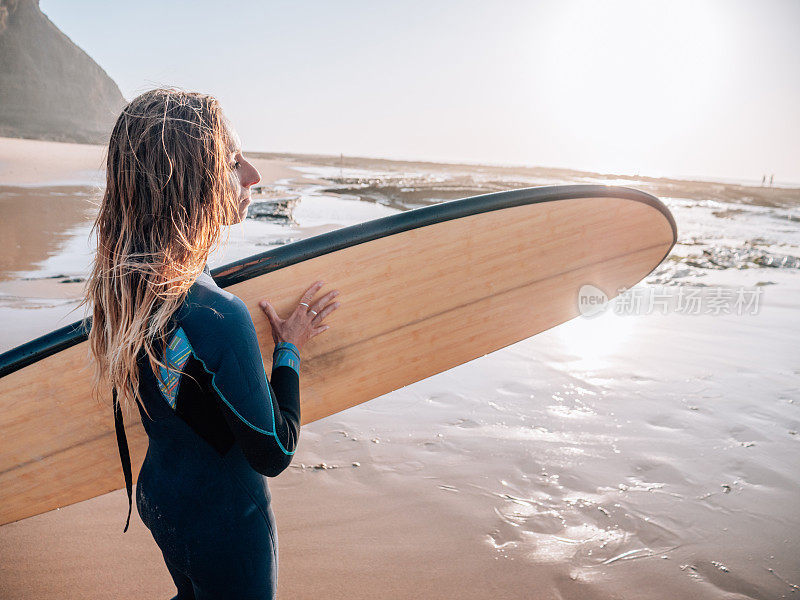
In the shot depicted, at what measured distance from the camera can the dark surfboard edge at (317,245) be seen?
167 centimetres

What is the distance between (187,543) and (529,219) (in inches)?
70.6

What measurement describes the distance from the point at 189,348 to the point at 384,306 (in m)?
1.12

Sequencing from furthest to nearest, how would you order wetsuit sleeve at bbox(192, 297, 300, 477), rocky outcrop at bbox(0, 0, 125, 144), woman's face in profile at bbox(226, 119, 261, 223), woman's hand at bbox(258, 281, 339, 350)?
1. rocky outcrop at bbox(0, 0, 125, 144)
2. woman's hand at bbox(258, 281, 339, 350)
3. woman's face in profile at bbox(226, 119, 261, 223)
4. wetsuit sleeve at bbox(192, 297, 300, 477)

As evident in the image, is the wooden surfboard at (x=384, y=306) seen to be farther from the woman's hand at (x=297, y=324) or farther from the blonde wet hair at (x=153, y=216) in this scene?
the blonde wet hair at (x=153, y=216)

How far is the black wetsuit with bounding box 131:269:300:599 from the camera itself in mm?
941

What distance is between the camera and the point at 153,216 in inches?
38.6

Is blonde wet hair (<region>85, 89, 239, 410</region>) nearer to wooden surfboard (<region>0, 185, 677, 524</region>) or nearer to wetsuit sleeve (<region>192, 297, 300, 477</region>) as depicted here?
wetsuit sleeve (<region>192, 297, 300, 477</region>)

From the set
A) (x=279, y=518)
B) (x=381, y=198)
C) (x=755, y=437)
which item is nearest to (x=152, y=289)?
(x=279, y=518)

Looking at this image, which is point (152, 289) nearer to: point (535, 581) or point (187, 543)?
point (187, 543)

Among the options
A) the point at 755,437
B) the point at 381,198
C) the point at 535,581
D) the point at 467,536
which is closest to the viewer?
the point at 535,581

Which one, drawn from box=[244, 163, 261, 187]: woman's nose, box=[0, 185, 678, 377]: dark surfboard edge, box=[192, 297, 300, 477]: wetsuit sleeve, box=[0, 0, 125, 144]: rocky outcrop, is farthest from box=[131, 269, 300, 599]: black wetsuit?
box=[0, 0, 125, 144]: rocky outcrop

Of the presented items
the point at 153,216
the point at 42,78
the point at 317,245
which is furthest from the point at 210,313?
the point at 42,78

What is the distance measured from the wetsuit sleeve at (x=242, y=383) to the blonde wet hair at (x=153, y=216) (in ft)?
0.32

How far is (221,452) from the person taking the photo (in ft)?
3.46
